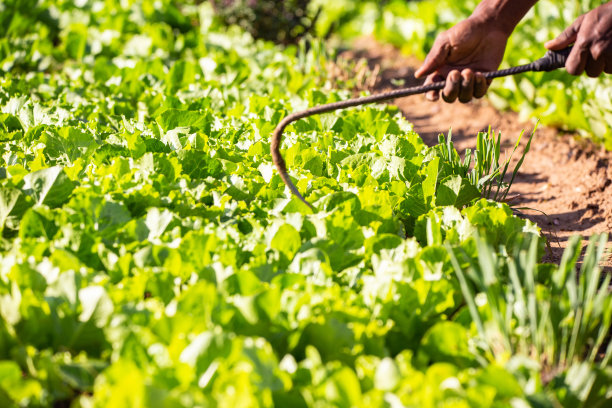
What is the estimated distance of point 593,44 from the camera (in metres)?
2.38

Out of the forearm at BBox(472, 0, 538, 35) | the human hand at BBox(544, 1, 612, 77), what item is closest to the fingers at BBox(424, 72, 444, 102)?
the forearm at BBox(472, 0, 538, 35)

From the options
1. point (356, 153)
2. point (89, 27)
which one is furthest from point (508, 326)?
point (89, 27)

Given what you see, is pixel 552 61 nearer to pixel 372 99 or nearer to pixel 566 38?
pixel 566 38

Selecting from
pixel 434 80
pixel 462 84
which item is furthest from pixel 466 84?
pixel 434 80

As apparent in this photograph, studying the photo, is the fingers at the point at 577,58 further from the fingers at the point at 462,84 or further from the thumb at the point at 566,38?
the fingers at the point at 462,84

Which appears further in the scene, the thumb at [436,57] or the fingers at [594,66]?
the thumb at [436,57]

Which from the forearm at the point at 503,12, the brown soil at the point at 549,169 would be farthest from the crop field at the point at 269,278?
the brown soil at the point at 549,169

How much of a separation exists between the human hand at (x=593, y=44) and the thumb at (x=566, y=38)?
6cm

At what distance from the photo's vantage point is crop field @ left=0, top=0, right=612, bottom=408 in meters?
1.43

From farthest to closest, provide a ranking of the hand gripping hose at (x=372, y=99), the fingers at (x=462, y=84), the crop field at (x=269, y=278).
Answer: the fingers at (x=462, y=84), the hand gripping hose at (x=372, y=99), the crop field at (x=269, y=278)

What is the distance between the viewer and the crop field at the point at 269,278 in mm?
1430

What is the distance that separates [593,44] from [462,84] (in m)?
0.51

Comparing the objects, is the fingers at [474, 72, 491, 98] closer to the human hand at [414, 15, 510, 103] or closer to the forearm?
the human hand at [414, 15, 510, 103]

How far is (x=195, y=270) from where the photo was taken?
6.22 ft
